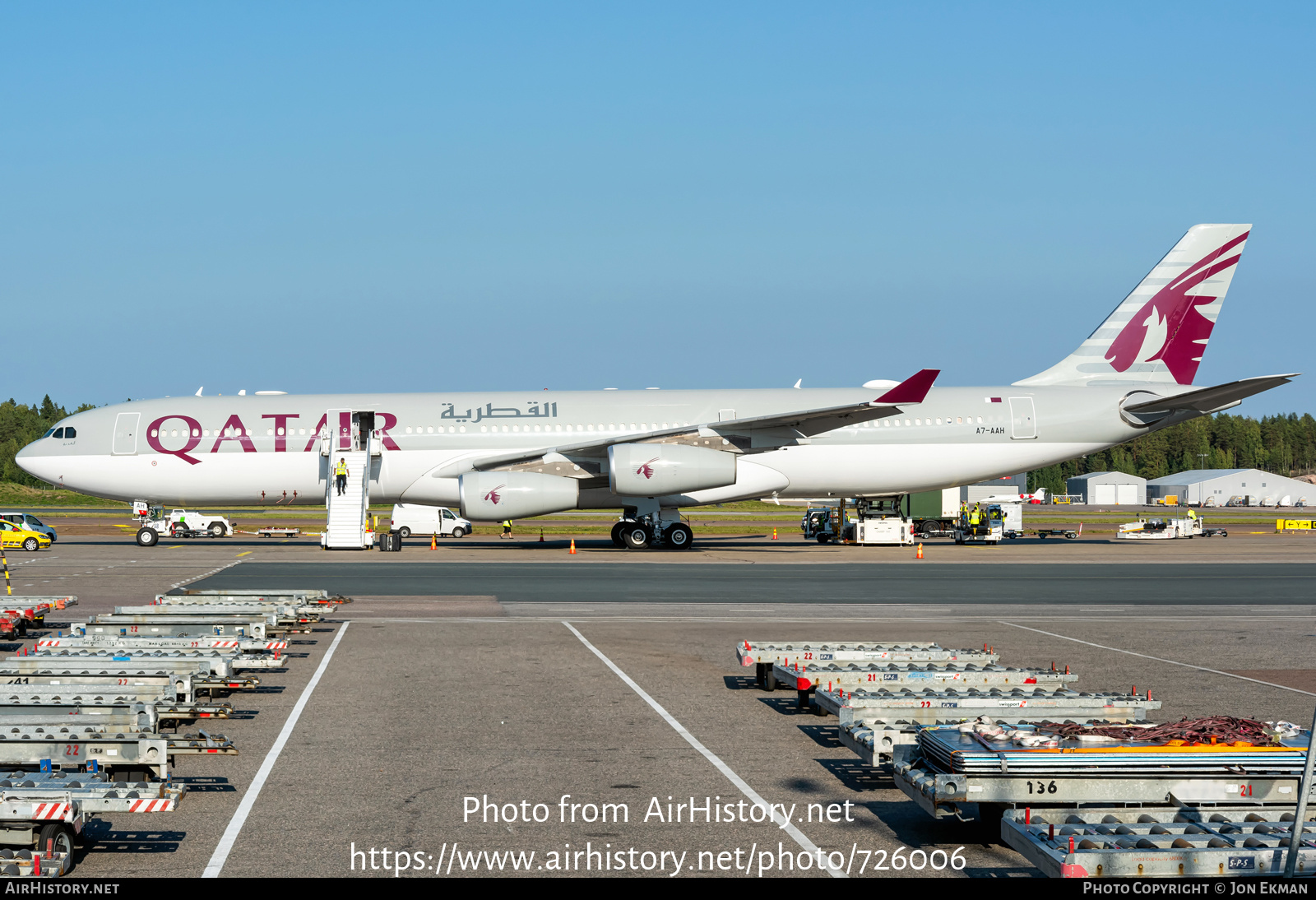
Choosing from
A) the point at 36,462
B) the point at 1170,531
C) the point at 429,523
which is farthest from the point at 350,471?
the point at 1170,531

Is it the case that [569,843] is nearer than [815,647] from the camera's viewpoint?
Yes

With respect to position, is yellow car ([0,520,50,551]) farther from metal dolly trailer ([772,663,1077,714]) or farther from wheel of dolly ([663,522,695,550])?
metal dolly trailer ([772,663,1077,714])

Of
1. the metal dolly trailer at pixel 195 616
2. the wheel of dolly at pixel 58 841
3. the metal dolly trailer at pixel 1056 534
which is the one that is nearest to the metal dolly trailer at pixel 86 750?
the wheel of dolly at pixel 58 841

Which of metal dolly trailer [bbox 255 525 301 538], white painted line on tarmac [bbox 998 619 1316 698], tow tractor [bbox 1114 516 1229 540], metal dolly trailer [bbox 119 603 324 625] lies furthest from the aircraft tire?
tow tractor [bbox 1114 516 1229 540]

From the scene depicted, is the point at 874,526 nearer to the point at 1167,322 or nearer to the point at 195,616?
the point at 1167,322

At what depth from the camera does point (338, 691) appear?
12836 millimetres

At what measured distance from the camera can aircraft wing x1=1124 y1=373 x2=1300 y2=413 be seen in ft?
119

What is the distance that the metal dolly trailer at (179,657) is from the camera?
11.9m

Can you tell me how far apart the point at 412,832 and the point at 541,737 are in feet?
10.2

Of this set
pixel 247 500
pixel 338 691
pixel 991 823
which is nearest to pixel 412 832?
pixel 991 823

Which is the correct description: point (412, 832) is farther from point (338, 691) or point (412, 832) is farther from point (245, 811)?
point (338, 691)

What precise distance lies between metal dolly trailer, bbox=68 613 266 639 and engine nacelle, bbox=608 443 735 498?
786 inches

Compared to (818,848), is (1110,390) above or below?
above

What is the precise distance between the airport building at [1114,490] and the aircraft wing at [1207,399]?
357ft
